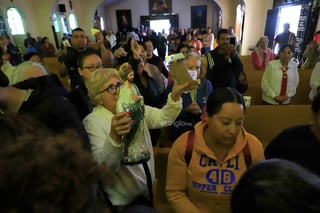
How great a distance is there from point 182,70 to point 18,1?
10783 millimetres

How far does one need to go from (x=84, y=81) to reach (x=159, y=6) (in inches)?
750

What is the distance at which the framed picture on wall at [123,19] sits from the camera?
1919 centimetres

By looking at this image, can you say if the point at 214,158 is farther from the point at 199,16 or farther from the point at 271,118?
the point at 199,16

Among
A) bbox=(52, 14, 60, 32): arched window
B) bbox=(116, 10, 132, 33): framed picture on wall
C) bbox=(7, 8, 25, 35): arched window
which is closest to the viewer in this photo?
bbox=(7, 8, 25, 35): arched window

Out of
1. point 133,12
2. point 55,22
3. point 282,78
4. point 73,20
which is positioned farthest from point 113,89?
point 133,12

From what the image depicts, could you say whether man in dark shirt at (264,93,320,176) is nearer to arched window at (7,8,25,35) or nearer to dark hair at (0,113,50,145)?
dark hair at (0,113,50,145)

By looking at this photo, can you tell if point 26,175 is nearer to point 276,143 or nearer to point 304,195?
point 304,195

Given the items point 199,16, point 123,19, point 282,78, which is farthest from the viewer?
point 123,19

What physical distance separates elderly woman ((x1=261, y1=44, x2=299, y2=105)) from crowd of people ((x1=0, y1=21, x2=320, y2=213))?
1476 millimetres

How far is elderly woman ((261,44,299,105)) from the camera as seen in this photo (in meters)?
3.22

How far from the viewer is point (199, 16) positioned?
19.0m

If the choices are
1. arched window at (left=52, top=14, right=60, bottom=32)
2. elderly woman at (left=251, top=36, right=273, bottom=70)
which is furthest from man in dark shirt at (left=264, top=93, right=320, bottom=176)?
arched window at (left=52, top=14, right=60, bottom=32)

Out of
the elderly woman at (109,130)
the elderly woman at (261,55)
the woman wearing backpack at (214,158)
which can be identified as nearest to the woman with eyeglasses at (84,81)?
the elderly woman at (109,130)

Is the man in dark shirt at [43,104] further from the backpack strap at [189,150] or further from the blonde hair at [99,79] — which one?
the backpack strap at [189,150]
